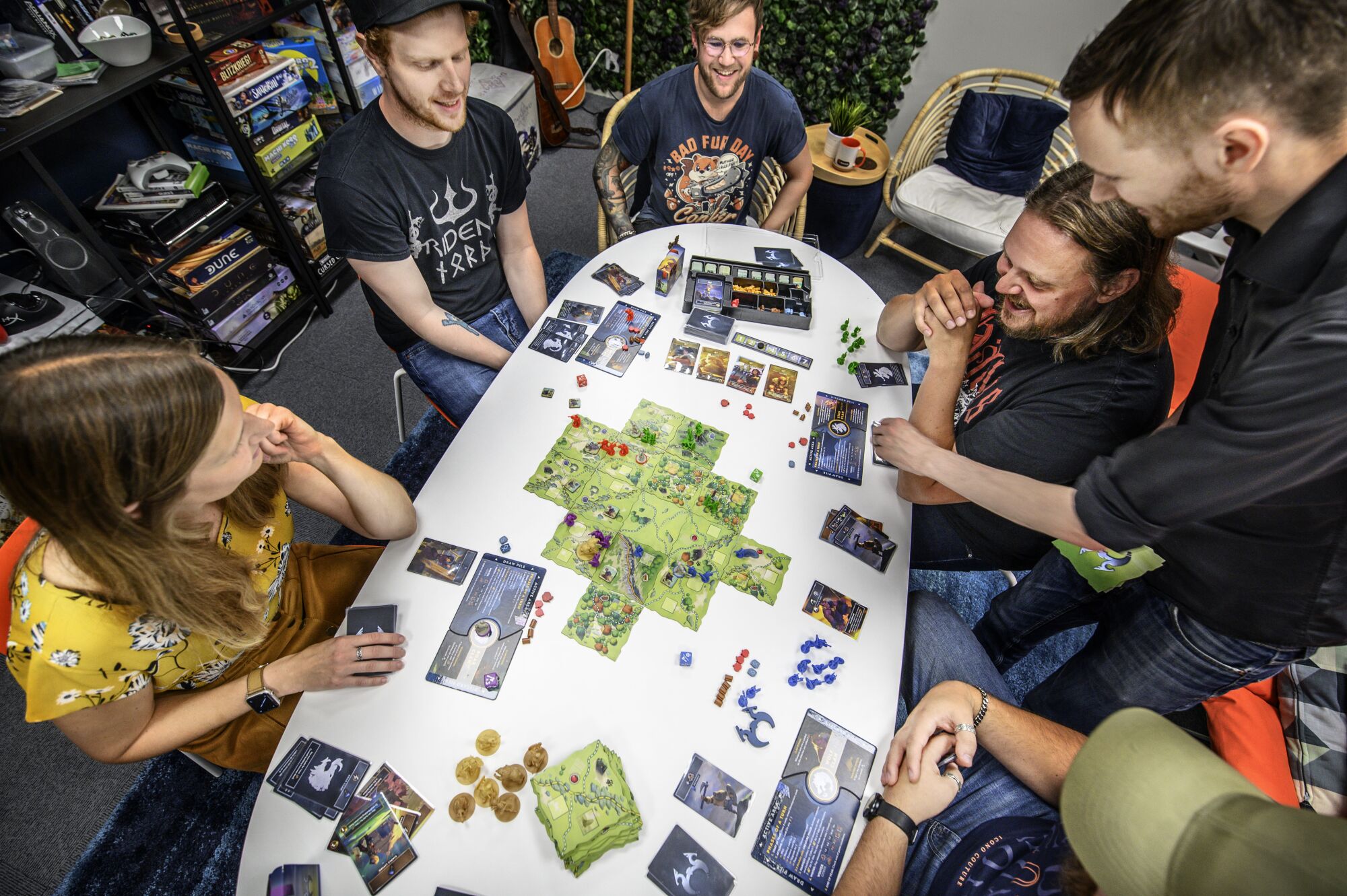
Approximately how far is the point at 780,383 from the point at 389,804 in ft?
4.25

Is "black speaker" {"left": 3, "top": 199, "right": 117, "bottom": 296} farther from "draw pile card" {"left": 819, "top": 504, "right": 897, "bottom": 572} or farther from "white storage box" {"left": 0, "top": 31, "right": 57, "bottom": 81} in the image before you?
"draw pile card" {"left": 819, "top": 504, "right": 897, "bottom": 572}

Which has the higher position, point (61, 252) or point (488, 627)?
point (488, 627)

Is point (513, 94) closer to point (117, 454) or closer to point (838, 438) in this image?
point (838, 438)

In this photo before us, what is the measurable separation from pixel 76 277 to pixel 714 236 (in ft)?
7.28

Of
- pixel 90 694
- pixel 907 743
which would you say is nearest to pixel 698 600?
pixel 907 743

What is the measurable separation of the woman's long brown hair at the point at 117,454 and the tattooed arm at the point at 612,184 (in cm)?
164

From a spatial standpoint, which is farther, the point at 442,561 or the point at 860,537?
the point at 860,537

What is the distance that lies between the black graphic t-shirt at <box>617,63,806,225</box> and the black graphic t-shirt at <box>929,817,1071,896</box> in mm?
2160

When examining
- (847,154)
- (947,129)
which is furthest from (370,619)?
(947,129)

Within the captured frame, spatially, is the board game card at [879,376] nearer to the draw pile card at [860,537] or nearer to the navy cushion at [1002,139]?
the draw pile card at [860,537]

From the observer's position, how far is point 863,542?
137 centimetres

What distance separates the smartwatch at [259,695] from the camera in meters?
1.14

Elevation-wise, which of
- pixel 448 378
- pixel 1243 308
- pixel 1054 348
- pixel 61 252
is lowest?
pixel 448 378

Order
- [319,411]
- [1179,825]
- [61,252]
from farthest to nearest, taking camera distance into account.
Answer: [319,411] < [61,252] < [1179,825]
